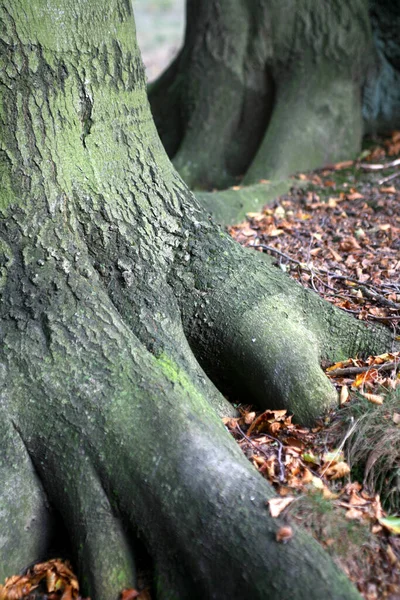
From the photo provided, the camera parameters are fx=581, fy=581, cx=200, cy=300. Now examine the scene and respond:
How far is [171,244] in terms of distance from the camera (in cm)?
311

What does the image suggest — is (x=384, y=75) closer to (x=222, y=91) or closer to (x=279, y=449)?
(x=222, y=91)

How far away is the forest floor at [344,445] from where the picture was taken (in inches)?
87.9

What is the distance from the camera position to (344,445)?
2.72 metres

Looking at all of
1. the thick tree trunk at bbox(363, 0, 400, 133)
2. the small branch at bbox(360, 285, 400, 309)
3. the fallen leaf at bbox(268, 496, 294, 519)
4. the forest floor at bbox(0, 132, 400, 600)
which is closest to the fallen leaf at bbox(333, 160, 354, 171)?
the thick tree trunk at bbox(363, 0, 400, 133)

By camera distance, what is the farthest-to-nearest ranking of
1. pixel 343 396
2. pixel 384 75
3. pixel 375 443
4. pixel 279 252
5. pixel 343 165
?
pixel 384 75 → pixel 343 165 → pixel 279 252 → pixel 343 396 → pixel 375 443

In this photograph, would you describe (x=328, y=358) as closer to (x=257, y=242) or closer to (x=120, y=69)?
(x=257, y=242)

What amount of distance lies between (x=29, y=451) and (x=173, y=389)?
681 mm

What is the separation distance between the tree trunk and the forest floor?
0.11m

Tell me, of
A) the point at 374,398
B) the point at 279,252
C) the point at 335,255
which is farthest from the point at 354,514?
the point at 335,255

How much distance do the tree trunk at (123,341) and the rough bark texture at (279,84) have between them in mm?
3013

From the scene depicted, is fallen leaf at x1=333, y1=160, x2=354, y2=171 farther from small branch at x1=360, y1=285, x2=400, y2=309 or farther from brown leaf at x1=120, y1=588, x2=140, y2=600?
brown leaf at x1=120, y1=588, x2=140, y2=600

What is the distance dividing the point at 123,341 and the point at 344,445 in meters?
1.14

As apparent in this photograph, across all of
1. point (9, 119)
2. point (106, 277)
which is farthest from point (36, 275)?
point (9, 119)

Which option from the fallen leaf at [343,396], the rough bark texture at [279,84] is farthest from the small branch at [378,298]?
the rough bark texture at [279,84]
